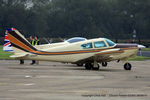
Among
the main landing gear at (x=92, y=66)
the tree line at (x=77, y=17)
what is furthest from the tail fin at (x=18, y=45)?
the tree line at (x=77, y=17)

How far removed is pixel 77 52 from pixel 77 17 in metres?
70.5

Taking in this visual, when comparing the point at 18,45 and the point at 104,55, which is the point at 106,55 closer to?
the point at 104,55

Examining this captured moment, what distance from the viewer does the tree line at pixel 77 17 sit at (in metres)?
89.1

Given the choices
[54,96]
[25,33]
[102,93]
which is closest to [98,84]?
[102,93]

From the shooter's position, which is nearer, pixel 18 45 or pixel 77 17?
pixel 18 45

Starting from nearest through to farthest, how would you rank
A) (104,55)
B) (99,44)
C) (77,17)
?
1. (104,55)
2. (99,44)
3. (77,17)

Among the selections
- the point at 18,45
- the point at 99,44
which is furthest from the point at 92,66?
the point at 18,45

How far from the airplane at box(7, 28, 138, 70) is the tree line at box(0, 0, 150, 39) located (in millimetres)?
63110

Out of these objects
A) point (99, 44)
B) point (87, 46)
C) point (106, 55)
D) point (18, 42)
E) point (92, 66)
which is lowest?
point (92, 66)

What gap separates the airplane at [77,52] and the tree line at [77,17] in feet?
207

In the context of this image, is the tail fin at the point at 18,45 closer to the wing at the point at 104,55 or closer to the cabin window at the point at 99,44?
the wing at the point at 104,55

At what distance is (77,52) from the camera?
23.1 m

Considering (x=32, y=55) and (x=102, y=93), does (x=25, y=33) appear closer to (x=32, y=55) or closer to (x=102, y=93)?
(x=32, y=55)

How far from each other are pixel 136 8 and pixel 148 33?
7.06 m
